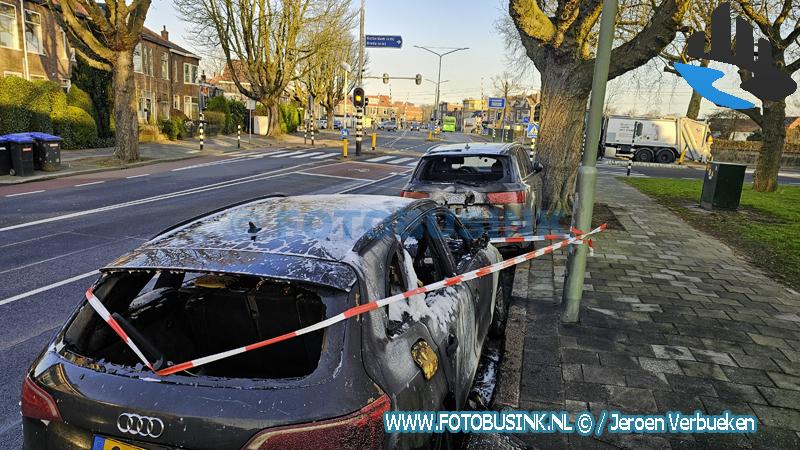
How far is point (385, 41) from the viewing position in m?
29.4

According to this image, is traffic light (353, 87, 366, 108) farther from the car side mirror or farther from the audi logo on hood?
the audi logo on hood

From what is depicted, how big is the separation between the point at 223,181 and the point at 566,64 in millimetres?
10606

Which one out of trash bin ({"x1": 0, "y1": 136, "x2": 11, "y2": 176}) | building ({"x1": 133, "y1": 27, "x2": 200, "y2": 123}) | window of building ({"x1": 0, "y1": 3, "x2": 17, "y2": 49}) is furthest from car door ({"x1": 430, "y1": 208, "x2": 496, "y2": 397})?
building ({"x1": 133, "y1": 27, "x2": 200, "y2": 123})

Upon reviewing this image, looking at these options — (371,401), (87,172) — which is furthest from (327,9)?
(371,401)

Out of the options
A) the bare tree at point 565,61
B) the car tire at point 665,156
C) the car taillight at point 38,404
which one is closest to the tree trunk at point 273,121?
the car tire at point 665,156

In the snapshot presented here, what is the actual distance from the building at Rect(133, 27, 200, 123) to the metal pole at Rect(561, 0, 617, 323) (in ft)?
106

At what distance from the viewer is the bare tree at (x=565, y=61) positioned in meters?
9.02

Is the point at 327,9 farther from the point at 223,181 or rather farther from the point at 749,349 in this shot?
the point at 749,349

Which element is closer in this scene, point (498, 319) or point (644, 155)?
point (498, 319)

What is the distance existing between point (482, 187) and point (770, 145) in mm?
15356

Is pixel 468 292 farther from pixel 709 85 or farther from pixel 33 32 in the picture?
pixel 33 32

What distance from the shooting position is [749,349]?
4.68 m

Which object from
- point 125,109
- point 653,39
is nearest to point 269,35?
point 125,109

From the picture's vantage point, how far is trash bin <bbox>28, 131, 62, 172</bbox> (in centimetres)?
1628
